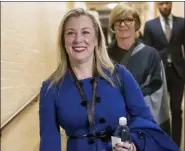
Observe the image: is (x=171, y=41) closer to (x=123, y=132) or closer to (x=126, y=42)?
(x=126, y=42)

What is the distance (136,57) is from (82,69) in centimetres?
66

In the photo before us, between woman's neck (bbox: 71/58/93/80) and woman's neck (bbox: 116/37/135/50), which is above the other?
woman's neck (bbox: 116/37/135/50)

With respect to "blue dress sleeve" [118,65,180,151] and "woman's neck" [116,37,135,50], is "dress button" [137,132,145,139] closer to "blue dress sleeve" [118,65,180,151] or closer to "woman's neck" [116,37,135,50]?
"blue dress sleeve" [118,65,180,151]

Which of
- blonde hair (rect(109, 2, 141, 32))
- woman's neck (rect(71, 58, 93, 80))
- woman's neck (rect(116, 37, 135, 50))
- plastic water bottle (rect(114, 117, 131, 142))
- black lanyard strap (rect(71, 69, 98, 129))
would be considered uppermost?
blonde hair (rect(109, 2, 141, 32))

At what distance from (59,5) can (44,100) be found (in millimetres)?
3288

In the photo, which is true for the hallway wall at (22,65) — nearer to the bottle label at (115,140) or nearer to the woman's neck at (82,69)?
the woman's neck at (82,69)

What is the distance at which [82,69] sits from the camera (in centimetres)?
153

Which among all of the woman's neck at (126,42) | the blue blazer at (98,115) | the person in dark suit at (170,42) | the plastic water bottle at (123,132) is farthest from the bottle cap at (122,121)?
the person in dark suit at (170,42)

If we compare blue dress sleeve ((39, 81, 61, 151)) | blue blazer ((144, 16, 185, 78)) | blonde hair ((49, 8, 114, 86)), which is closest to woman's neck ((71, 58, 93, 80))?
blonde hair ((49, 8, 114, 86))

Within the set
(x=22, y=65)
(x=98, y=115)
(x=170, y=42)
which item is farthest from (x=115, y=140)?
(x=170, y=42)

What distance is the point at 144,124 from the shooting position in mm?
1463

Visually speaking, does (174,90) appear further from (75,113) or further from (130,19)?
(75,113)

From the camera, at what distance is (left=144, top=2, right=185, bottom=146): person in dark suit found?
3143mm

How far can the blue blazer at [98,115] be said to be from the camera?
4.76 feet
